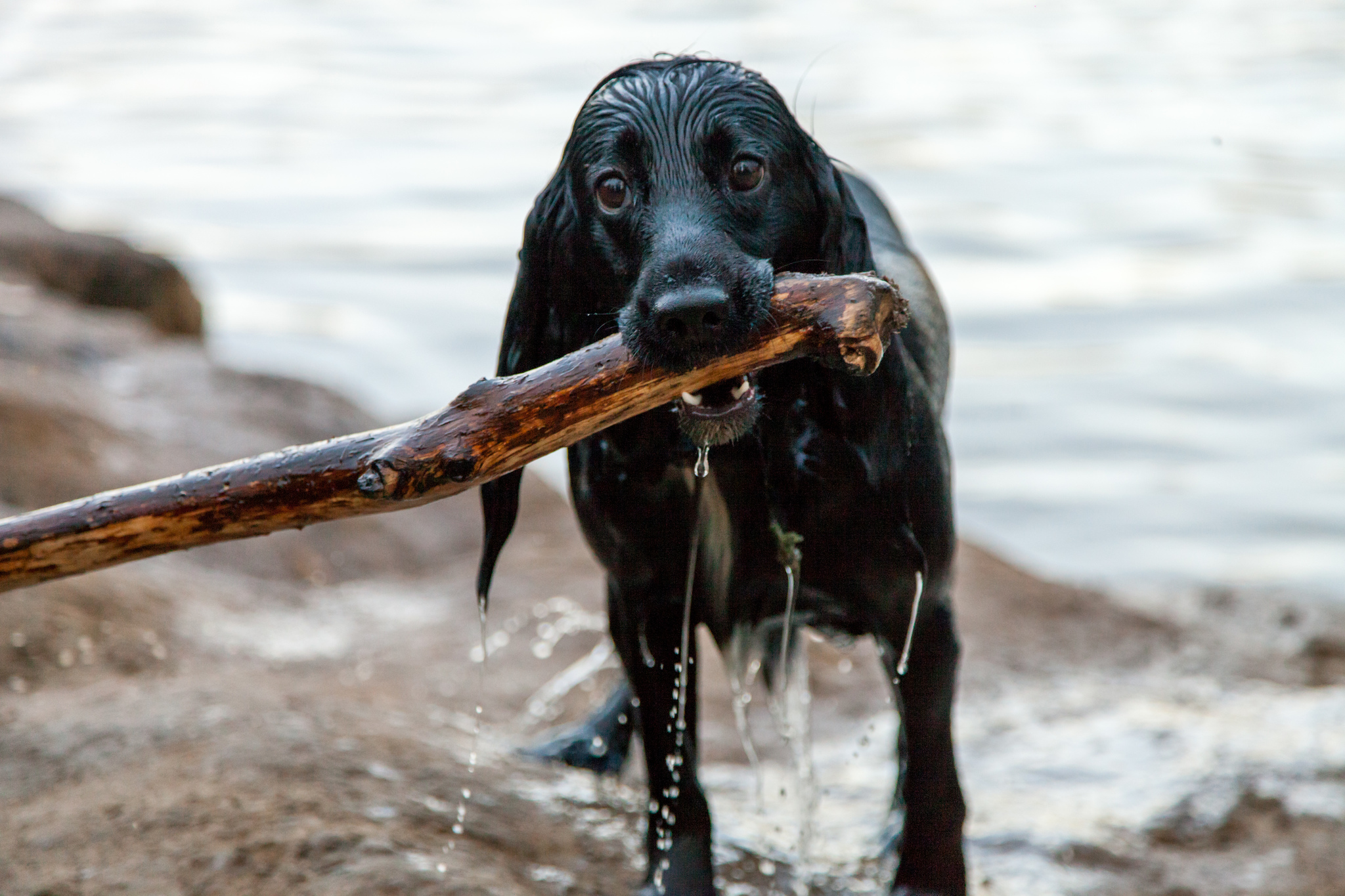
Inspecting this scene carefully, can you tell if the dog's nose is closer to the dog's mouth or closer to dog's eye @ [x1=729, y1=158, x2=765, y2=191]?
the dog's mouth

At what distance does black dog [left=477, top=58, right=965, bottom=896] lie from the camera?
2.97 m

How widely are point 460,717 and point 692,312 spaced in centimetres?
255

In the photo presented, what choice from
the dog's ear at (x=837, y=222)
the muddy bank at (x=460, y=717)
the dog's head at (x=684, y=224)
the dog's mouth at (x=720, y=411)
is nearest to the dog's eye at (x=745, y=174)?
the dog's head at (x=684, y=224)

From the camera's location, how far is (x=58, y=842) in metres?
3.53

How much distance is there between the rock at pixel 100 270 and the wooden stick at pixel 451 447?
21.5 ft

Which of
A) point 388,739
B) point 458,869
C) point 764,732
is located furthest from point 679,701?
point 764,732

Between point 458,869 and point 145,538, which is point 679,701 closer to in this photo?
point 458,869

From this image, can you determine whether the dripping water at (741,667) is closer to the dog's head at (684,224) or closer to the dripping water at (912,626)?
the dripping water at (912,626)

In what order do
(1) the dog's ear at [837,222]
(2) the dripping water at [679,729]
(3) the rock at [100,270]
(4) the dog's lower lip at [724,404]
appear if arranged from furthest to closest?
1. (3) the rock at [100,270]
2. (2) the dripping water at [679,729]
3. (1) the dog's ear at [837,222]
4. (4) the dog's lower lip at [724,404]

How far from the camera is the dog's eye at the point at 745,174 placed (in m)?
3.01

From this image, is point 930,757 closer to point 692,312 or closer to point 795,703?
point 795,703

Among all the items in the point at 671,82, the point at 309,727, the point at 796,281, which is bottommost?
the point at 309,727

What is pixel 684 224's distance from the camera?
114 inches

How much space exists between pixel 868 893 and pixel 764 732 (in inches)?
52.5
